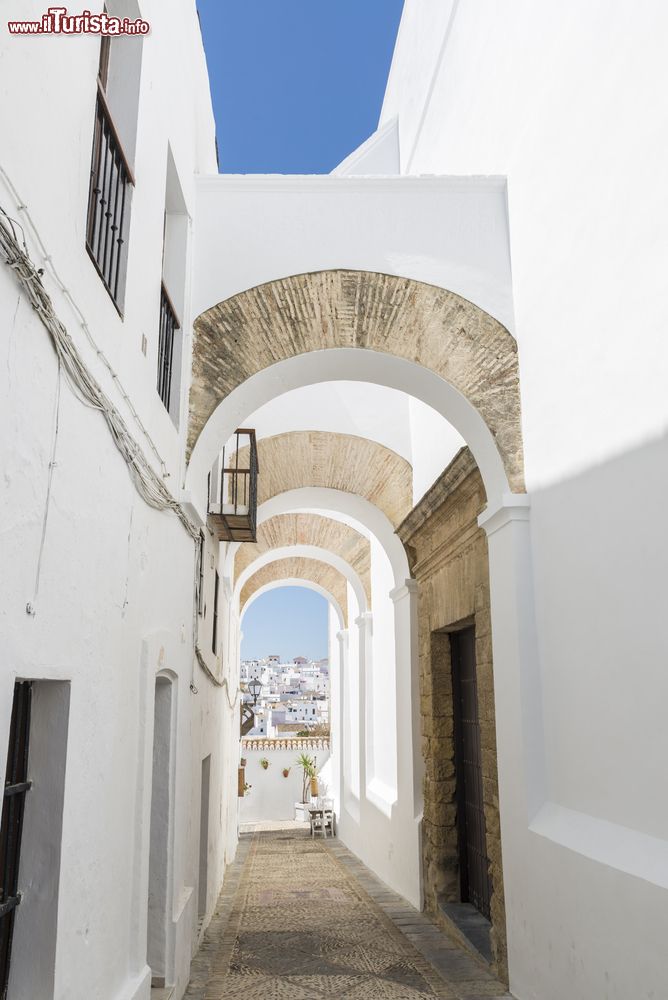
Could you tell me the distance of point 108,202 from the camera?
338cm

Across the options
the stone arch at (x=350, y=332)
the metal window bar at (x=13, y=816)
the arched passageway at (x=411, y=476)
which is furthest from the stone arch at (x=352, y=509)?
the metal window bar at (x=13, y=816)

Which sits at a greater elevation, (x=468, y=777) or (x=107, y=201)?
(x=107, y=201)

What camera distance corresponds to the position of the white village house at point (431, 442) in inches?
106

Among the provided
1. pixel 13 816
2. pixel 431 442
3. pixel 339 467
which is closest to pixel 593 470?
pixel 13 816

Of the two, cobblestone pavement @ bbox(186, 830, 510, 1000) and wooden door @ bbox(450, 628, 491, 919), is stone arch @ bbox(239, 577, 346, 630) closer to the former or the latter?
cobblestone pavement @ bbox(186, 830, 510, 1000)

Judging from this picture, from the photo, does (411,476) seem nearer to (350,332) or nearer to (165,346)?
(350,332)

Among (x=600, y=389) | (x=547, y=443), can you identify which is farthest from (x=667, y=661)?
(x=547, y=443)

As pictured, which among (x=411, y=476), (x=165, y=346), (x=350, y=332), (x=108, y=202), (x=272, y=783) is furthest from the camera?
(x=272, y=783)

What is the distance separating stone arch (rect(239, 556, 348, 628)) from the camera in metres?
→ 15.2

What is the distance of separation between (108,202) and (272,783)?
18.8m

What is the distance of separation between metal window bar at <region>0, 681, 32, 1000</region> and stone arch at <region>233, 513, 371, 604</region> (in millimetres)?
9114

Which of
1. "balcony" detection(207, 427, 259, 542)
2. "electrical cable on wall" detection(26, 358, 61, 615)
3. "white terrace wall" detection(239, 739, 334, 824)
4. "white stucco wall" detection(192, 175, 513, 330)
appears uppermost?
"white stucco wall" detection(192, 175, 513, 330)

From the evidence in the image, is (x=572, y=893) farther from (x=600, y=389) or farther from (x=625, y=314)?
(x=625, y=314)

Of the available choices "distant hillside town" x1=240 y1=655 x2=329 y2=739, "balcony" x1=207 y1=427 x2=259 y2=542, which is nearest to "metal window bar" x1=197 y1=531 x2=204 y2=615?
"balcony" x1=207 y1=427 x2=259 y2=542
